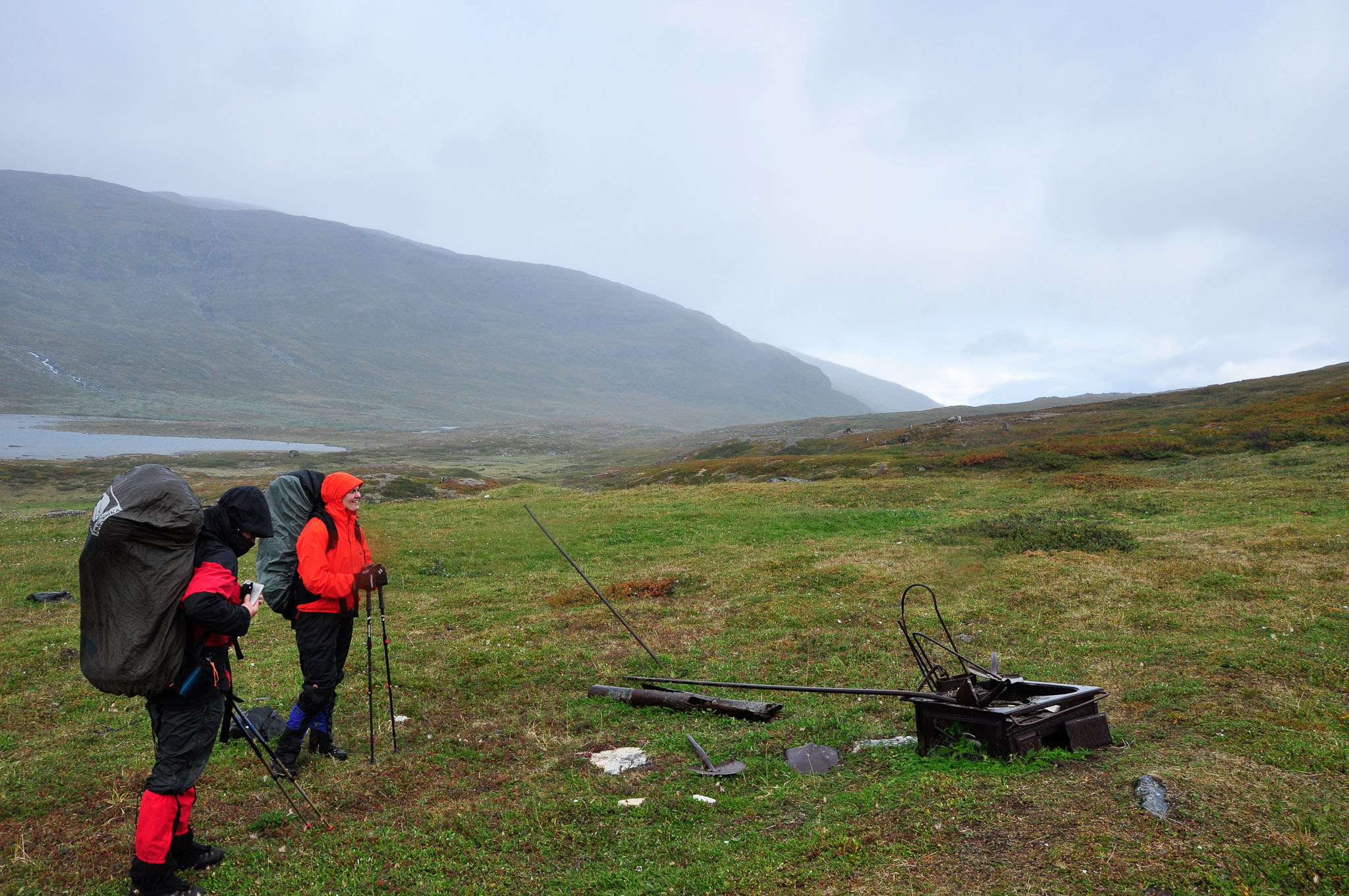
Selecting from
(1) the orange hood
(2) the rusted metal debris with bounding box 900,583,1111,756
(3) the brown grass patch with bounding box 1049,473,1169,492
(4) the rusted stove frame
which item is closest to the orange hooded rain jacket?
(1) the orange hood

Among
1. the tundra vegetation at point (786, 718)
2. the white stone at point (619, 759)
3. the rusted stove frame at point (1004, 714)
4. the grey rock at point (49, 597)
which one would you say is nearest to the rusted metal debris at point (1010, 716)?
the rusted stove frame at point (1004, 714)

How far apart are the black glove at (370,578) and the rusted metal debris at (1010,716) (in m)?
6.72

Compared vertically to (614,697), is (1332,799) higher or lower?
higher

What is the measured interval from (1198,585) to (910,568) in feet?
20.2

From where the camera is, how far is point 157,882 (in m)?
6.59

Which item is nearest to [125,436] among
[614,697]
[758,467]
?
[758,467]

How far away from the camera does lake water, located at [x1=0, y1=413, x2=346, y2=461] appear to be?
107888 millimetres

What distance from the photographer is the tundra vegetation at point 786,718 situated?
6.30 meters

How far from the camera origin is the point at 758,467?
176 feet

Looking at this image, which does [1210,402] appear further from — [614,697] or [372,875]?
[372,875]

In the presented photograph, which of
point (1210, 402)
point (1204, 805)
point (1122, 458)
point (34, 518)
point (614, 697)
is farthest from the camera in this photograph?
point (1210, 402)

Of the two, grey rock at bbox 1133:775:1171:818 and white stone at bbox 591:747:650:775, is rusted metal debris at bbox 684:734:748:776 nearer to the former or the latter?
white stone at bbox 591:747:650:775

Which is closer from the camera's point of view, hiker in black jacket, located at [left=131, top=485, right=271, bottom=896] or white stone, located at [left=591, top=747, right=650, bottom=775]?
hiker in black jacket, located at [left=131, top=485, right=271, bottom=896]

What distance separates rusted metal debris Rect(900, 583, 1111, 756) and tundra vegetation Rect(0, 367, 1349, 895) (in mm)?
232
